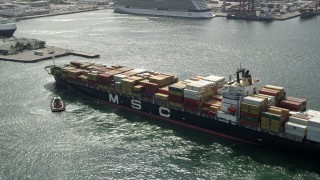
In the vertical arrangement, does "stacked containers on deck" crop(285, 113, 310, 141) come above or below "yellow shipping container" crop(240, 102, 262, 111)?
below

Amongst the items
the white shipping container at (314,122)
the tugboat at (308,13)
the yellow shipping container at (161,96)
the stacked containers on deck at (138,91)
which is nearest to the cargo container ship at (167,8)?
the tugboat at (308,13)

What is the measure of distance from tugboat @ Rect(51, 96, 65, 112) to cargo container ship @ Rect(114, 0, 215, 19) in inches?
4056

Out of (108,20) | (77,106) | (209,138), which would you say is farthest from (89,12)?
(209,138)

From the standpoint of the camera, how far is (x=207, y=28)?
135 meters

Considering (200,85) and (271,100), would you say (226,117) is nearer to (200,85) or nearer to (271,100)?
(271,100)

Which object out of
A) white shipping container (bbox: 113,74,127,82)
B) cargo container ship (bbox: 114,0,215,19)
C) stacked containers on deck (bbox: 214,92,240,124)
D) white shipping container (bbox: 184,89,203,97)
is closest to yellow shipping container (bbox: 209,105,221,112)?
stacked containers on deck (bbox: 214,92,240,124)

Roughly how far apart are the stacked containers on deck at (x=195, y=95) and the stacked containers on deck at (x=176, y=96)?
0.88 metres

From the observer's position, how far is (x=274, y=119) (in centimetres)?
4700

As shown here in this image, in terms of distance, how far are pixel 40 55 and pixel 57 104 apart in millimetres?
38763

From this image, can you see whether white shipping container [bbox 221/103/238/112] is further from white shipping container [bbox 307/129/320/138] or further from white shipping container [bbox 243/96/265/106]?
white shipping container [bbox 307/129/320/138]

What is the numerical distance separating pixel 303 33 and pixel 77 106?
84.4 m

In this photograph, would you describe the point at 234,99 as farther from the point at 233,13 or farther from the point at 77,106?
the point at 233,13

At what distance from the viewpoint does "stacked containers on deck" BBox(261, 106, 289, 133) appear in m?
46.9

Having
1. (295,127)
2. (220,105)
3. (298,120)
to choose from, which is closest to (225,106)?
(220,105)
